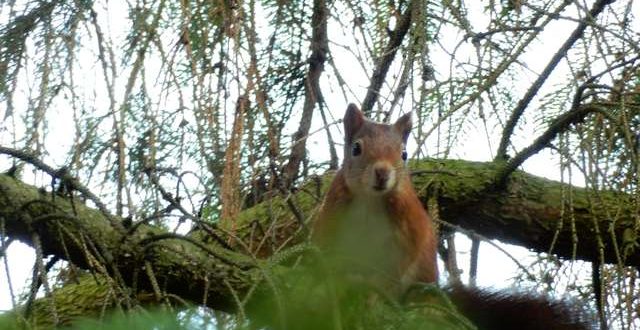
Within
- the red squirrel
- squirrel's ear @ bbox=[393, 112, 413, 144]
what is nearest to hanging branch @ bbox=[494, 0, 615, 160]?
squirrel's ear @ bbox=[393, 112, 413, 144]

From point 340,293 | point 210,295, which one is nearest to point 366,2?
point 210,295

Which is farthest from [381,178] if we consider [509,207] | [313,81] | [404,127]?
[509,207]

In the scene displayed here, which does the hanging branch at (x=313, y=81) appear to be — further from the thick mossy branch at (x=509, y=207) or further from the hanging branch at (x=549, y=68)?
the hanging branch at (x=549, y=68)

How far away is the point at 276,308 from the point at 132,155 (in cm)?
132

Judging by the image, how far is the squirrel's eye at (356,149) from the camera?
275 cm

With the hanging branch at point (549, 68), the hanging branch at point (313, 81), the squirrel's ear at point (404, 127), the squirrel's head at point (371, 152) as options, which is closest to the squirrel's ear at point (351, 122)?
the squirrel's head at point (371, 152)

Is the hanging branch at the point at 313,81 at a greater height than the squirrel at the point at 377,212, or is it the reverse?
the hanging branch at the point at 313,81

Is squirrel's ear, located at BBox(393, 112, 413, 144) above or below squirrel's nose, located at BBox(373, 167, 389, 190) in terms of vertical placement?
above

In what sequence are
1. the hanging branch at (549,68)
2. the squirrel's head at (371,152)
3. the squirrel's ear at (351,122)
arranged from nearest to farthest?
the hanging branch at (549,68) < the squirrel's head at (371,152) < the squirrel's ear at (351,122)

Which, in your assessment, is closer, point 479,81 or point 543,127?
point 479,81

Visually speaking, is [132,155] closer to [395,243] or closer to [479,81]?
[479,81]

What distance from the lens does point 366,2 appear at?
7.35 ft

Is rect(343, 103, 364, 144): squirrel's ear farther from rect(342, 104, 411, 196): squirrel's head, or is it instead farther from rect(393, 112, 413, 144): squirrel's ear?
rect(393, 112, 413, 144): squirrel's ear

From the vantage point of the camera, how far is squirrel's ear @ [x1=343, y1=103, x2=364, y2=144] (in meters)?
2.74
